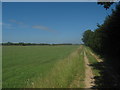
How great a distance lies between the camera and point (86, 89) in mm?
8766

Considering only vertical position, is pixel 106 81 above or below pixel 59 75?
below

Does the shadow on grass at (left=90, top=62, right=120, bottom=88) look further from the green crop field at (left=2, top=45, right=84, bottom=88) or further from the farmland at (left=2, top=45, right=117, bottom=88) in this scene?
the green crop field at (left=2, top=45, right=84, bottom=88)

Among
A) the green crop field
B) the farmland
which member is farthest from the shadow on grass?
the green crop field

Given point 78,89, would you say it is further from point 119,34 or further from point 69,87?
point 119,34

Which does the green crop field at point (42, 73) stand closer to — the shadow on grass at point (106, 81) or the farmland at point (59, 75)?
the farmland at point (59, 75)

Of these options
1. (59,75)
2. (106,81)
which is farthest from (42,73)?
(106,81)

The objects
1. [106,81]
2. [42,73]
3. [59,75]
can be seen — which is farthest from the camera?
[42,73]

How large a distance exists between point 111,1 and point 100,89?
21.3 feet

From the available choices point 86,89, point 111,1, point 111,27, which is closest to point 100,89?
point 86,89

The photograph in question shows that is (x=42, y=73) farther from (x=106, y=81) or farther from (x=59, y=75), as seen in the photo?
(x=106, y=81)

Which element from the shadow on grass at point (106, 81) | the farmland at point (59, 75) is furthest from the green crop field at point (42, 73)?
the shadow on grass at point (106, 81)

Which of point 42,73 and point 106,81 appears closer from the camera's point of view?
point 106,81

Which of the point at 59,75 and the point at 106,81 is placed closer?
the point at 106,81

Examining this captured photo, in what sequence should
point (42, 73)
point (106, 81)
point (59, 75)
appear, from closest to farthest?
point (106, 81) < point (59, 75) < point (42, 73)
